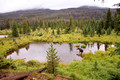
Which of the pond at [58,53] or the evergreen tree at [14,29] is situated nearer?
the pond at [58,53]

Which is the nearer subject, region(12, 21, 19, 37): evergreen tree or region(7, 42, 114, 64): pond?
region(7, 42, 114, 64): pond

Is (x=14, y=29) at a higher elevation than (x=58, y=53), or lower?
higher

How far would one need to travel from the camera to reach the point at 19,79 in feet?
27.7

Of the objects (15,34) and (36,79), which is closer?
(36,79)

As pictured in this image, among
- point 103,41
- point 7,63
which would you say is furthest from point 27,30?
point 7,63

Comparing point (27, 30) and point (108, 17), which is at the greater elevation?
point (108, 17)

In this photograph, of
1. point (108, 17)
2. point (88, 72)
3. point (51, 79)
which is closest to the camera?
point (51, 79)

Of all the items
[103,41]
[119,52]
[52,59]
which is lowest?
[103,41]

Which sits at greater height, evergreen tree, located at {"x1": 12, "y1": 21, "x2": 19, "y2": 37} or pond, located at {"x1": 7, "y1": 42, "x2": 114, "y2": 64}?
evergreen tree, located at {"x1": 12, "y1": 21, "x2": 19, "y2": 37}

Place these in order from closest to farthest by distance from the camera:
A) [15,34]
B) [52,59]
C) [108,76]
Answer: [52,59] → [108,76] → [15,34]

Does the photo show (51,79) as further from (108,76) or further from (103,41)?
(103,41)

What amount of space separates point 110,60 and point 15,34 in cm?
4761

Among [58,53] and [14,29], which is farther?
[14,29]

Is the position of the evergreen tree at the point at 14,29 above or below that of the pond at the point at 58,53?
above
